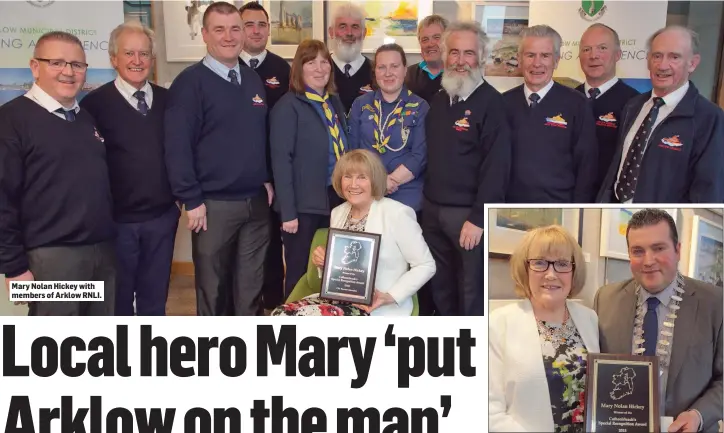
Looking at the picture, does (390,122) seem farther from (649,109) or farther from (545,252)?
(649,109)

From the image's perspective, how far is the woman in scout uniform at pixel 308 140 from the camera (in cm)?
211

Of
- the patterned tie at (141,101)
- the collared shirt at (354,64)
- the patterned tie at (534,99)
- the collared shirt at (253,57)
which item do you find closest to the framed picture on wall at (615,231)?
the patterned tie at (534,99)

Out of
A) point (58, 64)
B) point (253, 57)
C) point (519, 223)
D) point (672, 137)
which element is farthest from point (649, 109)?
point (58, 64)

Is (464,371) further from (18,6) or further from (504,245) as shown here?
(18,6)

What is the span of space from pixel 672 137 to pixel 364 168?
106cm

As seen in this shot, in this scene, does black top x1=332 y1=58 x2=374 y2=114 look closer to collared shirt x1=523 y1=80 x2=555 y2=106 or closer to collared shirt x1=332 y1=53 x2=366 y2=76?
collared shirt x1=332 y1=53 x2=366 y2=76

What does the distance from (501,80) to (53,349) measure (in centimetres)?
191

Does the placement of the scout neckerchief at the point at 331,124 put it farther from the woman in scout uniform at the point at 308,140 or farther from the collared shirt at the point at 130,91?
the collared shirt at the point at 130,91

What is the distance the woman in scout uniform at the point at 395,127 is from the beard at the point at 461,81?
0.37ft

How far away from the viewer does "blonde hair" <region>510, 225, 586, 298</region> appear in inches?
75.6

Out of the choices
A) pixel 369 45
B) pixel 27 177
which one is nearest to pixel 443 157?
pixel 369 45

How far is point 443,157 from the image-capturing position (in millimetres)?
2084

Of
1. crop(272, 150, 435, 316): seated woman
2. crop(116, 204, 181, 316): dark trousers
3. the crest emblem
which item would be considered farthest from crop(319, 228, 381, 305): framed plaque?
the crest emblem

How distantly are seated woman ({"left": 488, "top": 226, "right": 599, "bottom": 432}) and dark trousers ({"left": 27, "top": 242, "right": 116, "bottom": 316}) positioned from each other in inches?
57.1
